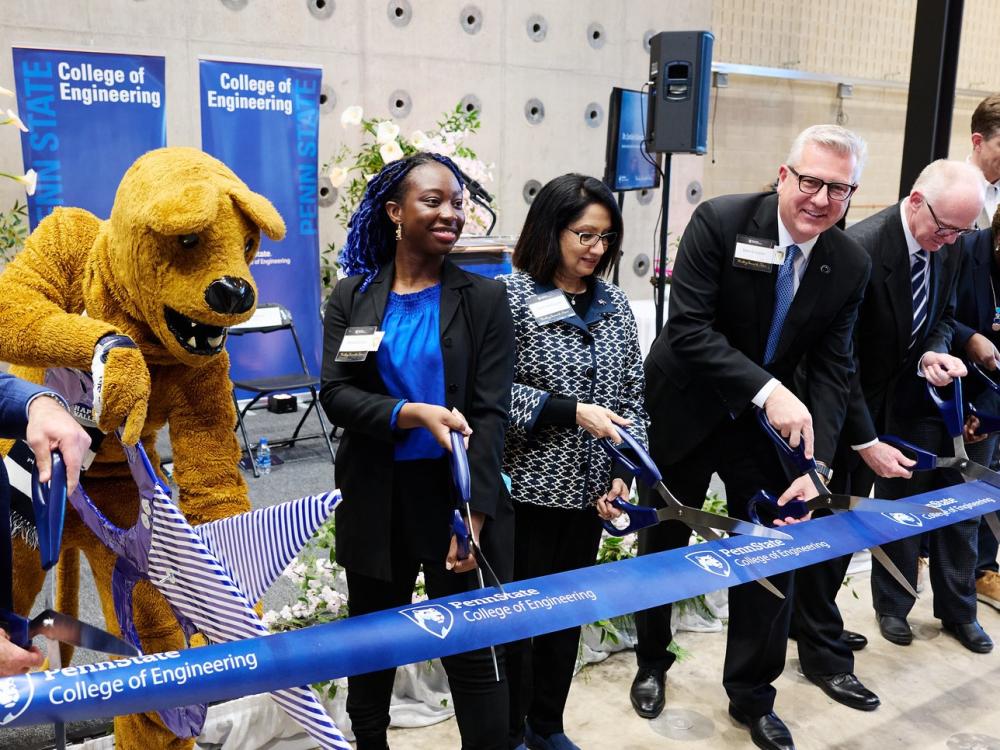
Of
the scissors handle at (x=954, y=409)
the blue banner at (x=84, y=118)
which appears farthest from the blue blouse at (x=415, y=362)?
the blue banner at (x=84, y=118)

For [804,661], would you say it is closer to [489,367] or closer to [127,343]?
[489,367]

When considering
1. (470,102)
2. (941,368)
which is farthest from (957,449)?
(470,102)

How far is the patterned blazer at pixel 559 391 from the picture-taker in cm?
238

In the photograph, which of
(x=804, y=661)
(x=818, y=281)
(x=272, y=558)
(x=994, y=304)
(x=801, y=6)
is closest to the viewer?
(x=272, y=558)

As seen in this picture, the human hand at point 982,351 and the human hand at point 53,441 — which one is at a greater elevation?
the human hand at point 53,441

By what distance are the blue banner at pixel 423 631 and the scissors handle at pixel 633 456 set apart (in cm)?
19

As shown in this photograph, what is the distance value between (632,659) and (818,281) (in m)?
1.57

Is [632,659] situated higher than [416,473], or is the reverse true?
[416,473]

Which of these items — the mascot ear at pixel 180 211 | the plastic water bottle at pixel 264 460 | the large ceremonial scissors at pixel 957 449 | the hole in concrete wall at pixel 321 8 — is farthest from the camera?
the hole in concrete wall at pixel 321 8

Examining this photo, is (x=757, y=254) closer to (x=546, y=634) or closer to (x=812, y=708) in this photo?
(x=546, y=634)

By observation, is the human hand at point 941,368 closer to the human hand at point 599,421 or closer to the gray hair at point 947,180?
the gray hair at point 947,180

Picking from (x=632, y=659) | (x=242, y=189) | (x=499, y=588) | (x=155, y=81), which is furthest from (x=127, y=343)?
(x=155, y=81)

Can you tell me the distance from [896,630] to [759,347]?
5.56ft

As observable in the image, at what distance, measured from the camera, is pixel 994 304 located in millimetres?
3396
